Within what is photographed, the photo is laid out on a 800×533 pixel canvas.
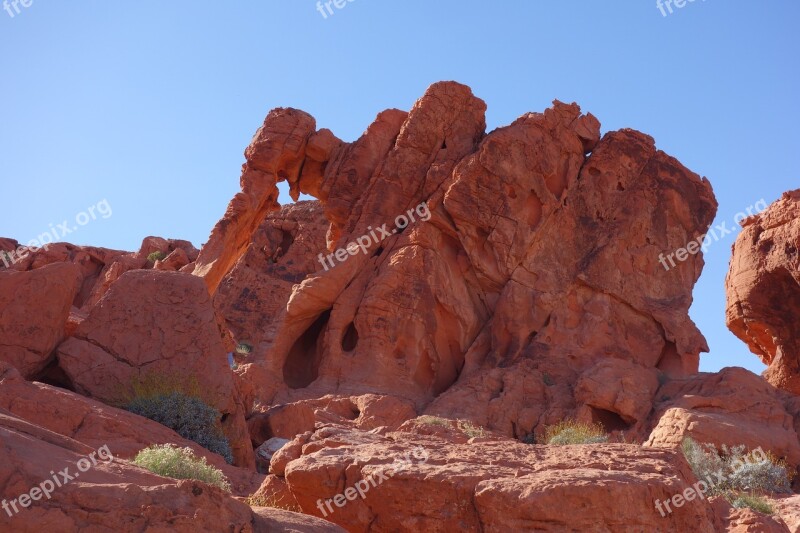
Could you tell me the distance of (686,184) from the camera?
27109 mm

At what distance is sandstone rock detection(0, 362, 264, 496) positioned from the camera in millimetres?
10094

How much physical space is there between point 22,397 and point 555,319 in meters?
16.9

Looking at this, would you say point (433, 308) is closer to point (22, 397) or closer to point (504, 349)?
point (504, 349)

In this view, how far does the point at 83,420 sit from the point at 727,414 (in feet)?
43.5

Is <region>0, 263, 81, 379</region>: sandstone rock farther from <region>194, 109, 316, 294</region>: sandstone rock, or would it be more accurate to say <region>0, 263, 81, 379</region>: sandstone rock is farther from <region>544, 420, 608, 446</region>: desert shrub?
<region>194, 109, 316, 294</region>: sandstone rock

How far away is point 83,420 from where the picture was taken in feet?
34.3

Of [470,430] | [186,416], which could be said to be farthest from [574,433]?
[186,416]

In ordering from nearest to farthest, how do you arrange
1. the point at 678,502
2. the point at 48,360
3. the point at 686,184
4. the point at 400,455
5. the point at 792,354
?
the point at 678,502 → the point at 400,455 → the point at 48,360 → the point at 792,354 → the point at 686,184

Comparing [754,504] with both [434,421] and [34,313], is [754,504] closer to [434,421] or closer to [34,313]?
[434,421]

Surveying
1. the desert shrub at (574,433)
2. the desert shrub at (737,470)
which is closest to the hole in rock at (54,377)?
the desert shrub at (574,433)

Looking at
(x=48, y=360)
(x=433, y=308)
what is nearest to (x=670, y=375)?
(x=433, y=308)

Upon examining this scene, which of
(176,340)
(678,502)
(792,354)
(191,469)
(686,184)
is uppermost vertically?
(686,184)

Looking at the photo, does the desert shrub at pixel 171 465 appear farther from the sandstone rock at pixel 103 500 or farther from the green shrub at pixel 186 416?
the green shrub at pixel 186 416

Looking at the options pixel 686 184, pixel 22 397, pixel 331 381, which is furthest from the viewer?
pixel 686 184
